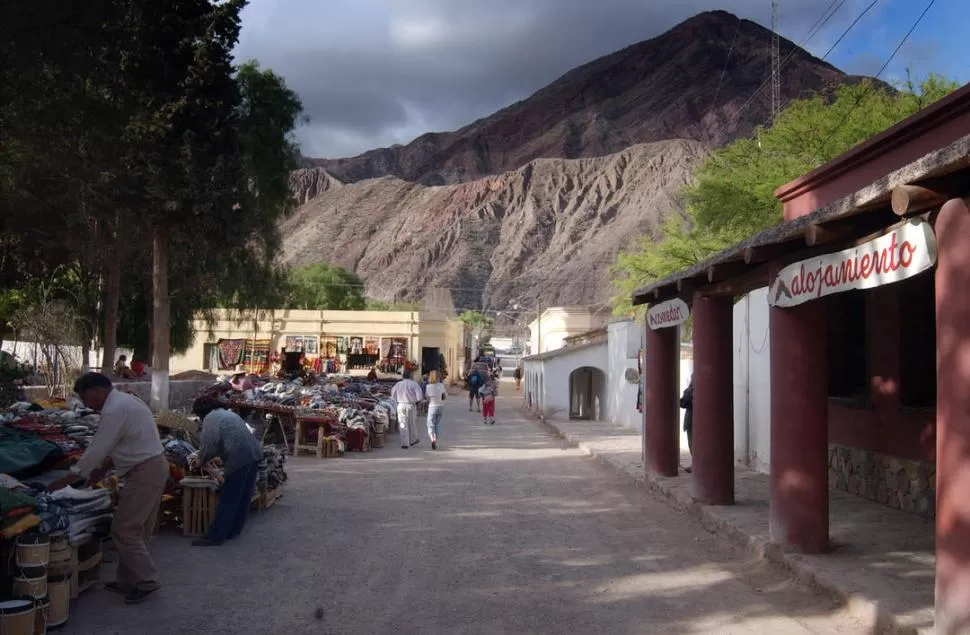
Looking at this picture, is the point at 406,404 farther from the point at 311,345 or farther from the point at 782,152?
the point at 311,345

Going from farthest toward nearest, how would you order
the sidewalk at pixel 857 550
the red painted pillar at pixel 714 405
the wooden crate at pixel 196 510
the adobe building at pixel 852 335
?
the red painted pillar at pixel 714 405 → the wooden crate at pixel 196 510 → the sidewalk at pixel 857 550 → the adobe building at pixel 852 335

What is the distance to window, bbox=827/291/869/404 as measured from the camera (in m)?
11.7

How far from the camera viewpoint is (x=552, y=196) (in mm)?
145000

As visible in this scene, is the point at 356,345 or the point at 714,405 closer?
the point at 714,405

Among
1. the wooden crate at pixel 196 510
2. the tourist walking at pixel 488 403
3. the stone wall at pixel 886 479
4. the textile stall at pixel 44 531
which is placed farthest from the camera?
the tourist walking at pixel 488 403

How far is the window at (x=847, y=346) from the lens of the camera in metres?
11.7

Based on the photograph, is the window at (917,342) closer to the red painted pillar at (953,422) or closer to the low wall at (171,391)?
the red painted pillar at (953,422)

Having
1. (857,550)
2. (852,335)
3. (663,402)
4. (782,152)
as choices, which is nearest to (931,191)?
(857,550)

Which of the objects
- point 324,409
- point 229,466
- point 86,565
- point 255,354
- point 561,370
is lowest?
point 86,565

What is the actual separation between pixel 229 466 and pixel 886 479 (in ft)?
24.6

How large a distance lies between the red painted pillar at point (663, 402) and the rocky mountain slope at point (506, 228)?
9289cm

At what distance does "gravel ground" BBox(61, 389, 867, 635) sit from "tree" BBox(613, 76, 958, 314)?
13734mm

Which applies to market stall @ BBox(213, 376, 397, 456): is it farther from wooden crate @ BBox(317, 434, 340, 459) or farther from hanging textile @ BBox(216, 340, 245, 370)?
hanging textile @ BBox(216, 340, 245, 370)

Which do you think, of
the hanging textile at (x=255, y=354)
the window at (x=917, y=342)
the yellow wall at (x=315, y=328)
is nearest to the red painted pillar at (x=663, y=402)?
the window at (x=917, y=342)
